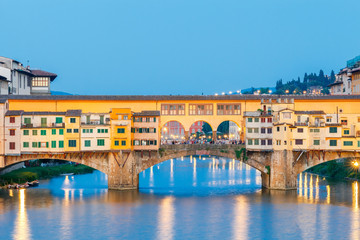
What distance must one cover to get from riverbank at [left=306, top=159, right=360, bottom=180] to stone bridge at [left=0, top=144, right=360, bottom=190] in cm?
1177

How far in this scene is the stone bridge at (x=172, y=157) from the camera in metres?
56.9

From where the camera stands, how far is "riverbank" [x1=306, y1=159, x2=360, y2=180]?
224 feet

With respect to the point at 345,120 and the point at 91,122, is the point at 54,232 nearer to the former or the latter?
the point at 91,122

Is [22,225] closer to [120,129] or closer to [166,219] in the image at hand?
[166,219]

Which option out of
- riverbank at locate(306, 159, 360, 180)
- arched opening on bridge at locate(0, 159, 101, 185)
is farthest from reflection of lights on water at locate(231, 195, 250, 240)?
arched opening on bridge at locate(0, 159, 101, 185)

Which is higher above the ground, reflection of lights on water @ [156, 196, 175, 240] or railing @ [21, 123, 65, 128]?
railing @ [21, 123, 65, 128]

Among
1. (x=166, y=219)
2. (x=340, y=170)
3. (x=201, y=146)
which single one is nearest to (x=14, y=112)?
(x=201, y=146)

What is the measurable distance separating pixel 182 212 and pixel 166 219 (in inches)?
117

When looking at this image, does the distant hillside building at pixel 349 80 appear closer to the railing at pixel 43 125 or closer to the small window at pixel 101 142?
the small window at pixel 101 142

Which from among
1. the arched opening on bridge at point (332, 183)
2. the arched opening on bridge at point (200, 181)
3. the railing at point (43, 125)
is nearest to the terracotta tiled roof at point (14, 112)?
the railing at point (43, 125)

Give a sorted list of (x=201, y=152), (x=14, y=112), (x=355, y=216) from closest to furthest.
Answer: (x=355, y=216) < (x=14, y=112) < (x=201, y=152)

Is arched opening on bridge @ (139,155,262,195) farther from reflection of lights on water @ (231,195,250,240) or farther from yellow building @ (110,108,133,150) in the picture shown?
reflection of lights on water @ (231,195,250,240)

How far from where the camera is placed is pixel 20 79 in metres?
77.2

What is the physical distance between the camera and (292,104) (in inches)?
2272
